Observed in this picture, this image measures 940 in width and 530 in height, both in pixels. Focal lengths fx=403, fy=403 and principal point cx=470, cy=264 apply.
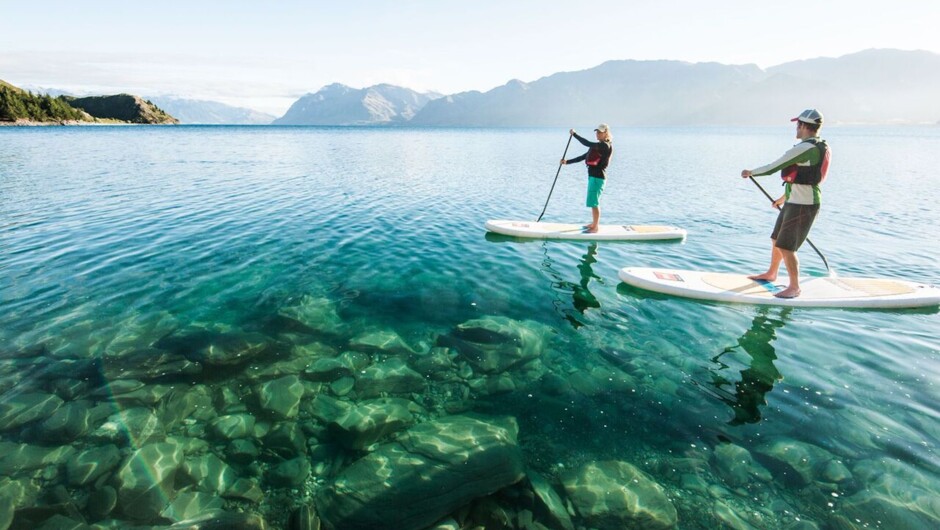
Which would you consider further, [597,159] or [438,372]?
[597,159]

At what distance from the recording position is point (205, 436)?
6.51m

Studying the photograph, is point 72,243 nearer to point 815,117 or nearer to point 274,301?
point 274,301

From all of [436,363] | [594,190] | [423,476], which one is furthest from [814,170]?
[423,476]

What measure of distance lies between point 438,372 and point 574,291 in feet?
18.5

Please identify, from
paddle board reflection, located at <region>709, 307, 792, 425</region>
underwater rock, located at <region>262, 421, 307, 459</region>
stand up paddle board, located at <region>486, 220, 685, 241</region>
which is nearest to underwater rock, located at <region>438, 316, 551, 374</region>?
underwater rock, located at <region>262, 421, 307, 459</region>

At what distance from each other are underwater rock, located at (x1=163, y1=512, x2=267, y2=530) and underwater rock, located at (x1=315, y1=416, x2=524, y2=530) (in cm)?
75

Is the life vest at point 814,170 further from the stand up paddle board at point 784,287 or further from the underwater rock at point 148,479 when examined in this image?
the underwater rock at point 148,479

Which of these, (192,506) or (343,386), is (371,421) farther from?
(192,506)

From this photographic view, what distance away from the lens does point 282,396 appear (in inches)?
291

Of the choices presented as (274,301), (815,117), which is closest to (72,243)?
(274,301)

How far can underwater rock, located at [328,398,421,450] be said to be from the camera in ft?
21.4

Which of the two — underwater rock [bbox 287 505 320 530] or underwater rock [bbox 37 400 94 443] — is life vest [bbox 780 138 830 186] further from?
underwater rock [bbox 37 400 94 443]

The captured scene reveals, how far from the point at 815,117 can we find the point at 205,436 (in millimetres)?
14620

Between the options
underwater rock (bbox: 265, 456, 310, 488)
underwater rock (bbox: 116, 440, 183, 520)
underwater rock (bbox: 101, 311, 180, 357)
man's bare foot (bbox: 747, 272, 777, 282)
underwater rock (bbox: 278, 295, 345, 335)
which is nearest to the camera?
underwater rock (bbox: 116, 440, 183, 520)
